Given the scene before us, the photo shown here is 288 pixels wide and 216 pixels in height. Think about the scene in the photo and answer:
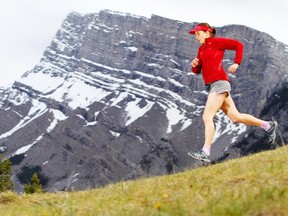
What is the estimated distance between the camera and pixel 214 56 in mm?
12828

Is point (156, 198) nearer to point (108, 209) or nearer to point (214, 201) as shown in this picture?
point (108, 209)

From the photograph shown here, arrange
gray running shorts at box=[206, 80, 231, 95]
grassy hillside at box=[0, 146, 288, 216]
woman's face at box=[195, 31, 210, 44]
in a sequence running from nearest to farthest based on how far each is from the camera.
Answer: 1. grassy hillside at box=[0, 146, 288, 216]
2. gray running shorts at box=[206, 80, 231, 95]
3. woman's face at box=[195, 31, 210, 44]

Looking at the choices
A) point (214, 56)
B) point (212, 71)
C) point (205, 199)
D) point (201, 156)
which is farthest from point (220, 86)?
point (205, 199)

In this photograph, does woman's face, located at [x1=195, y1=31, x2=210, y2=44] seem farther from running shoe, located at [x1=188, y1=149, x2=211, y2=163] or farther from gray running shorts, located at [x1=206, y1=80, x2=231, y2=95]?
running shoe, located at [x1=188, y1=149, x2=211, y2=163]

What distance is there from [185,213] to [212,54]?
8.63 meters

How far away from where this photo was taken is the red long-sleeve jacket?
41.8ft

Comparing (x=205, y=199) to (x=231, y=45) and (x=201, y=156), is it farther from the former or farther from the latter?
(x=231, y=45)

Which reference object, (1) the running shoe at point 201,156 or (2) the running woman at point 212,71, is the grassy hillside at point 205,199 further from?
(2) the running woman at point 212,71

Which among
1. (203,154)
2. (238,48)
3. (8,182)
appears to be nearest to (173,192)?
Result: (203,154)

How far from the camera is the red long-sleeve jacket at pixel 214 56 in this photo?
12.8m

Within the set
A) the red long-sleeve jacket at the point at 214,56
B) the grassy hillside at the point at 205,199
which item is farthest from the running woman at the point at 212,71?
the grassy hillside at the point at 205,199

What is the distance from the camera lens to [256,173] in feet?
25.0

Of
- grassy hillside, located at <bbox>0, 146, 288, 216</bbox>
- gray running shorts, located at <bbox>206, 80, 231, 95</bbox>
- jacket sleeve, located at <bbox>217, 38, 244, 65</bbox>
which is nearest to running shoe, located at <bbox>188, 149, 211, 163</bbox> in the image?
gray running shorts, located at <bbox>206, 80, 231, 95</bbox>

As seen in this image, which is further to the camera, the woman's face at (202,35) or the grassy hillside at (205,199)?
the woman's face at (202,35)
